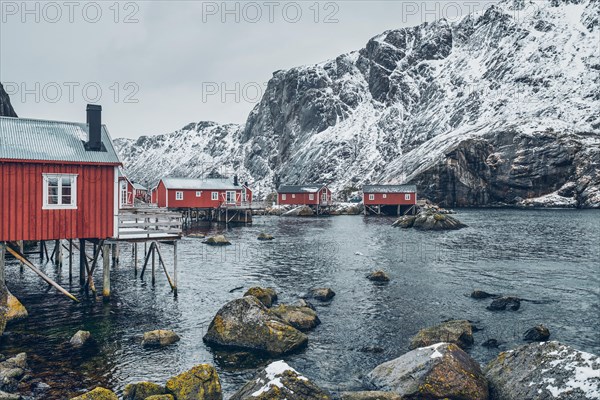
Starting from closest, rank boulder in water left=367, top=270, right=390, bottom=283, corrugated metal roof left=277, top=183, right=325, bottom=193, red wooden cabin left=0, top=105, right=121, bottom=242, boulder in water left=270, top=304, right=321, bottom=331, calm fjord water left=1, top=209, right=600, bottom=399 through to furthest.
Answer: calm fjord water left=1, top=209, right=600, bottom=399
boulder in water left=270, top=304, right=321, bottom=331
red wooden cabin left=0, top=105, right=121, bottom=242
boulder in water left=367, top=270, right=390, bottom=283
corrugated metal roof left=277, top=183, right=325, bottom=193

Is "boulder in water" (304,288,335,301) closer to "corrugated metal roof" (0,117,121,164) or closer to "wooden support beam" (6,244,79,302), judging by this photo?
"wooden support beam" (6,244,79,302)

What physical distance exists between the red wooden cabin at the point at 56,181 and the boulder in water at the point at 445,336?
15.0 m

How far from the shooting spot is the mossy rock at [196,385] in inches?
482

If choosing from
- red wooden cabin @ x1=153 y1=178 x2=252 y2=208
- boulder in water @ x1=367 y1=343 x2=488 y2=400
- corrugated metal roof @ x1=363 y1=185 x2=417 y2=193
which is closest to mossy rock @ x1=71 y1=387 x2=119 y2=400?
boulder in water @ x1=367 y1=343 x2=488 y2=400

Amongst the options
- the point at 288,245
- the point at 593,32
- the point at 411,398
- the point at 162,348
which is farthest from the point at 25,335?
the point at 593,32

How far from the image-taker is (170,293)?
26.1 metres

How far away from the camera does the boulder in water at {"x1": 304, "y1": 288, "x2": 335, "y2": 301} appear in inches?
998

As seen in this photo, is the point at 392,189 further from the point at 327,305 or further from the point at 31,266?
the point at 31,266

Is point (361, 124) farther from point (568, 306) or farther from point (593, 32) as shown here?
point (568, 306)

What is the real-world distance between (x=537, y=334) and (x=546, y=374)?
326 inches

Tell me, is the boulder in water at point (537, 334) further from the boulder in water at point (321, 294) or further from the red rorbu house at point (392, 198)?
the red rorbu house at point (392, 198)

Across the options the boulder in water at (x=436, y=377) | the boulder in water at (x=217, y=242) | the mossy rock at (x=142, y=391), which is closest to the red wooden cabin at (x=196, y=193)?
the boulder in water at (x=217, y=242)

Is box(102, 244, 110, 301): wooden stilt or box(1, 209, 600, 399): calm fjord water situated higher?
box(102, 244, 110, 301): wooden stilt

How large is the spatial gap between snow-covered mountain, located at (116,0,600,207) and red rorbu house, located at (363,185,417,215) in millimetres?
14134
